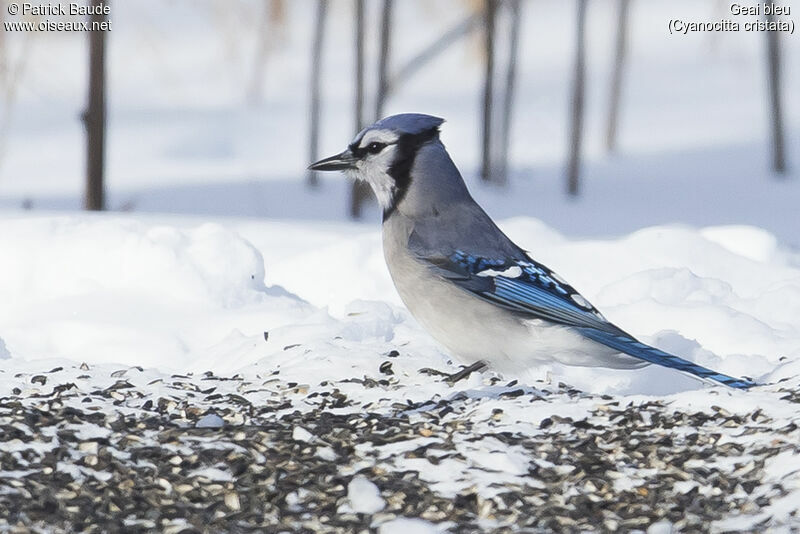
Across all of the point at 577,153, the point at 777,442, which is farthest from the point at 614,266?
the point at 577,153

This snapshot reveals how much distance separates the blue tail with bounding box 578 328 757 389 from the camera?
408cm

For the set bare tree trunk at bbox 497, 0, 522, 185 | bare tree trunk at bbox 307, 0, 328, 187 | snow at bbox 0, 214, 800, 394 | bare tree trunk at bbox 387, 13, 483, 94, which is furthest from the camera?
bare tree trunk at bbox 307, 0, 328, 187

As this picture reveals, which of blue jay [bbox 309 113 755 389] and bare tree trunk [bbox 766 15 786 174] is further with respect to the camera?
bare tree trunk [bbox 766 15 786 174]

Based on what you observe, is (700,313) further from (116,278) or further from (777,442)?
(116,278)

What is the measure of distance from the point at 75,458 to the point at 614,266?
3.37 meters

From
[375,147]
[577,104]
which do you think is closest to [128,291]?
[375,147]

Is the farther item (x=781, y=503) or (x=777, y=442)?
(x=777, y=442)

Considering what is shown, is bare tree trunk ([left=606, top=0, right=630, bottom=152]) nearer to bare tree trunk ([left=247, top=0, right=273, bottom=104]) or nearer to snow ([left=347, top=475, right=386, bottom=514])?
bare tree trunk ([left=247, top=0, right=273, bottom=104])

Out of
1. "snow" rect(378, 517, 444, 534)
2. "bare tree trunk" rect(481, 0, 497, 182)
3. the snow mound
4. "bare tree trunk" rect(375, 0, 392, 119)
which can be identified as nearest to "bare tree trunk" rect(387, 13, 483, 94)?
"bare tree trunk" rect(375, 0, 392, 119)

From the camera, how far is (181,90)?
826 inches

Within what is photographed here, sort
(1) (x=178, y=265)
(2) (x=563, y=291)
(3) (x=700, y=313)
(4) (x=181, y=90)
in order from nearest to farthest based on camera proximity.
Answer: (2) (x=563, y=291) → (3) (x=700, y=313) → (1) (x=178, y=265) → (4) (x=181, y=90)

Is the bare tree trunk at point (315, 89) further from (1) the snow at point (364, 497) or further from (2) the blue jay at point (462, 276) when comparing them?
(1) the snow at point (364, 497)

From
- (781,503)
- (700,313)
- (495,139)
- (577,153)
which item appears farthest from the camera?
(495,139)

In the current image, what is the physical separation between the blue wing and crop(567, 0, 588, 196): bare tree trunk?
9.59 meters
